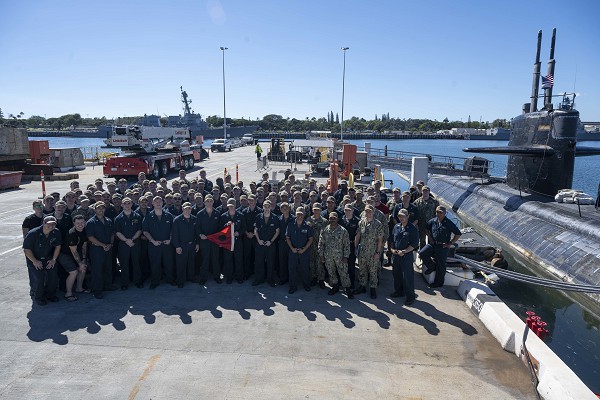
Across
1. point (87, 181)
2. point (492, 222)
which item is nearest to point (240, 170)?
point (87, 181)

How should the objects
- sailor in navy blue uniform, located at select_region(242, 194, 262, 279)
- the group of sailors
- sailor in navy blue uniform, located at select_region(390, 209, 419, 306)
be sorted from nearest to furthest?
sailor in navy blue uniform, located at select_region(390, 209, 419, 306), the group of sailors, sailor in navy blue uniform, located at select_region(242, 194, 262, 279)

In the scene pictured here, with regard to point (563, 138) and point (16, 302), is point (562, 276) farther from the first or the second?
point (16, 302)

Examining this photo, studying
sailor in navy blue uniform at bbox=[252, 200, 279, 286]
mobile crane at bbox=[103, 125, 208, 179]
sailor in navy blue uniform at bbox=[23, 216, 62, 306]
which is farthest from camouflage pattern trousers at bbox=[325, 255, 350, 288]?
mobile crane at bbox=[103, 125, 208, 179]

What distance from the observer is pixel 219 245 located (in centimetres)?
838

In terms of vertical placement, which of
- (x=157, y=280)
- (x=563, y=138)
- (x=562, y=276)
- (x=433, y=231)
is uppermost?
(x=563, y=138)

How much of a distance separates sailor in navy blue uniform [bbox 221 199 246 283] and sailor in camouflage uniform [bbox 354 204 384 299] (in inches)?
91.9

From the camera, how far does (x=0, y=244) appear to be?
11359 mm

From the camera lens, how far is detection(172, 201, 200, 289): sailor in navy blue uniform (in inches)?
319

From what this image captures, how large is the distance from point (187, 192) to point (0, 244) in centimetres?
558

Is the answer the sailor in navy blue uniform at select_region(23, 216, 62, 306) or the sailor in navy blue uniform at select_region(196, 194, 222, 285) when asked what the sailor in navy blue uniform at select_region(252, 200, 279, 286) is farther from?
the sailor in navy blue uniform at select_region(23, 216, 62, 306)

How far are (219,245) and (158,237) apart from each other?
1.17 metres

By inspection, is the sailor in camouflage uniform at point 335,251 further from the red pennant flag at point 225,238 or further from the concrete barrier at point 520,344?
the concrete barrier at point 520,344

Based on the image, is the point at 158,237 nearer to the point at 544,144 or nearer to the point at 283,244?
the point at 283,244

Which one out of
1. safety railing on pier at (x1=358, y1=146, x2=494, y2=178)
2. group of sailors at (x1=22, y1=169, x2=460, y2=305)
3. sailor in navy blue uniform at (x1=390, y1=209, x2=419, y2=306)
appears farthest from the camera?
safety railing on pier at (x1=358, y1=146, x2=494, y2=178)
